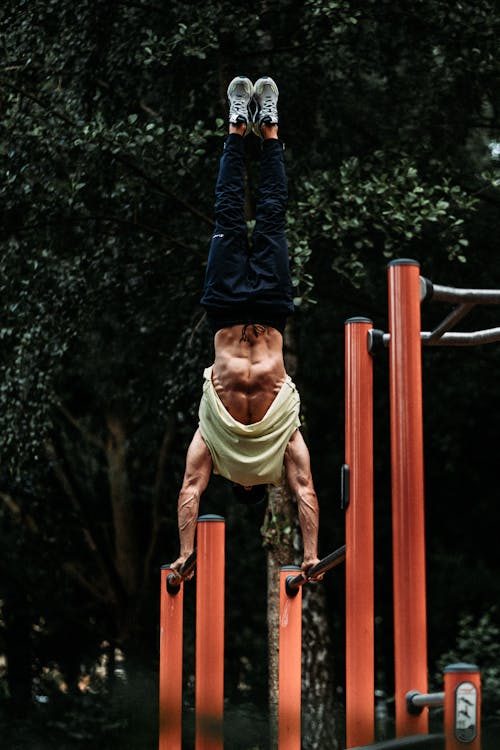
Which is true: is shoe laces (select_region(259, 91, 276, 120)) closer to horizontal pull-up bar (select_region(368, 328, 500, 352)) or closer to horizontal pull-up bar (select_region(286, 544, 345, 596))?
horizontal pull-up bar (select_region(368, 328, 500, 352))

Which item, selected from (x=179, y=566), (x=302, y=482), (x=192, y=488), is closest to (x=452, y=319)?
(x=302, y=482)

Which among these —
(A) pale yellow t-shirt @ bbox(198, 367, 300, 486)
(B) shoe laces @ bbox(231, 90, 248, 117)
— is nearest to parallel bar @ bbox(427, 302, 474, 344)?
(A) pale yellow t-shirt @ bbox(198, 367, 300, 486)

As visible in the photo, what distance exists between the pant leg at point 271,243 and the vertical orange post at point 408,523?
1687mm

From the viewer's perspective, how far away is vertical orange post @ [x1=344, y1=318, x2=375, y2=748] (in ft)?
11.5

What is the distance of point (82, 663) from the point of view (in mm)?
11844

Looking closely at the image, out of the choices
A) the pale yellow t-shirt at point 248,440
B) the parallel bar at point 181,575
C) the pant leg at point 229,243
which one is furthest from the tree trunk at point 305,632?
the pant leg at point 229,243

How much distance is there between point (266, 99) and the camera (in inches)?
199

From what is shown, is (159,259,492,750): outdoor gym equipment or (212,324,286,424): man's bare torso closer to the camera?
(159,259,492,750): outdoor gym equipment

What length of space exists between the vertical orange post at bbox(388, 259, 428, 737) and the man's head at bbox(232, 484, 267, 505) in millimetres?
1786

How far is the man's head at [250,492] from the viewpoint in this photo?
4828 mm

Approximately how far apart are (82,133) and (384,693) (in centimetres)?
665

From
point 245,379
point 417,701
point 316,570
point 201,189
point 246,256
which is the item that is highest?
point 201,189

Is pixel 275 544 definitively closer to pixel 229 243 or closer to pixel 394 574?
pixel 229 243

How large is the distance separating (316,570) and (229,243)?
1483 millimetres
